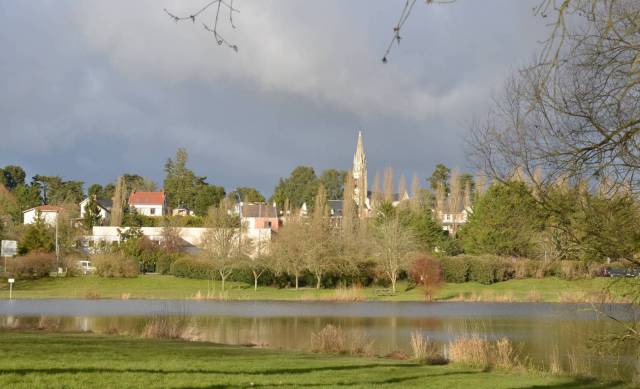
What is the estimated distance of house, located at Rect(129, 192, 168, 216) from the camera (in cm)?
11525

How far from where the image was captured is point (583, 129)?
1115 centimetres

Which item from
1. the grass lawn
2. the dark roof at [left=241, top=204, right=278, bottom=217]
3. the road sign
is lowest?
the grass lawn

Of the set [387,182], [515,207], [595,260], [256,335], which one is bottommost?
[256,335]

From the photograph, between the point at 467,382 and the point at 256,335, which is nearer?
the point at 467,382

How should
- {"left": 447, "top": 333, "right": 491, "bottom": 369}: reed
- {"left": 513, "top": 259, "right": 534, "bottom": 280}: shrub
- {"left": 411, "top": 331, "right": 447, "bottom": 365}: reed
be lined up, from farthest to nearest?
{"left": 513, "top": 259, "right": 534, "bottom": 280}: shrub, {"left": 411, "top": 331, "right": 447, "bottom": 365}: reed, {"left": 447, "top": 333, "right": 491, "bottom": 369}: reed

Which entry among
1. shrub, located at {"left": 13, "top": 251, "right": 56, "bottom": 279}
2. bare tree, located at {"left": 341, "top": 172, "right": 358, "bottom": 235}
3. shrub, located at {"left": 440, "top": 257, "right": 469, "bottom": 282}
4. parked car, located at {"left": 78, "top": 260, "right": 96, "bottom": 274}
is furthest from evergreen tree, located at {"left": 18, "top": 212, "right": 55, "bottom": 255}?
shrub, located at {"left": 440, "top": 257, "right": 469, "bottom": 282}

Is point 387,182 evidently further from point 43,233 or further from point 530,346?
point 530,346

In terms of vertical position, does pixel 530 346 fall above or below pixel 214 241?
below

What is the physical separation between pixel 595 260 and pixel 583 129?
2739 millimetres

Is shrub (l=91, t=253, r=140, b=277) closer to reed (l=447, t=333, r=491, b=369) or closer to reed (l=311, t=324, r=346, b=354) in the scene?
reed (l=311, t=324, r=346, b=354)

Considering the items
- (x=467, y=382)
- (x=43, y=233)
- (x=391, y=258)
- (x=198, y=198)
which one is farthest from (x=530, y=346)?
(x=198, y=198)

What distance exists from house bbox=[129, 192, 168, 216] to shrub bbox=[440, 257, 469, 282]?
208ft

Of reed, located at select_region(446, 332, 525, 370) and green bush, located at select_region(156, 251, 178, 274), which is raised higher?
green bush, located at select_region(156, 251, 178, 274)

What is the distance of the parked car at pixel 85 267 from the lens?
6457 centimetres
